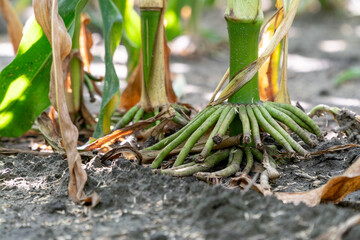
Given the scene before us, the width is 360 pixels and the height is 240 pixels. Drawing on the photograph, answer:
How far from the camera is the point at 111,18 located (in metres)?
1.62

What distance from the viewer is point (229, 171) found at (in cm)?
135

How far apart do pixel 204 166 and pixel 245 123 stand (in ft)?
0.53

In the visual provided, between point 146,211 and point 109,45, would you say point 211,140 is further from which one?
point 109,45

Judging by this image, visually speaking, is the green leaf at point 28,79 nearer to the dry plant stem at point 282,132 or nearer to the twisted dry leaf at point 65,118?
the twisted dry leaf at point 65,118

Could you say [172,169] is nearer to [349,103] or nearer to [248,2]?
[248,2]

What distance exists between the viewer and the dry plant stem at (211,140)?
133cm

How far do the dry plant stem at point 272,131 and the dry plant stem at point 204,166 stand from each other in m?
0.14

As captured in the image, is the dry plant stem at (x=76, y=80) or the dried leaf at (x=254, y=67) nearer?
the dried leaf at (x=254, y=67)

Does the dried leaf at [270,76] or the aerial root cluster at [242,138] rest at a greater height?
the dried leaf at [270,76]

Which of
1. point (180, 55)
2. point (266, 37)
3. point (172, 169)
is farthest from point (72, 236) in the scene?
point (180, 55)

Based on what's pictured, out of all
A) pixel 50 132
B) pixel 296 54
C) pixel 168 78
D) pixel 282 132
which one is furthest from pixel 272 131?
pixel 296 54

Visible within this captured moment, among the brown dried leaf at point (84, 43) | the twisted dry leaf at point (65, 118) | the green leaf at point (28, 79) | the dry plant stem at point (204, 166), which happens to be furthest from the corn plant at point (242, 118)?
the brown dried leaf at point (84, 43)

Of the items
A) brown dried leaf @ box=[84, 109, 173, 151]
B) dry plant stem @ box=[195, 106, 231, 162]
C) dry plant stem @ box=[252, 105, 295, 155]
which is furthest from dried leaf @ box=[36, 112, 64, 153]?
dry plant stem @ box=[252, 105, 295, 155]

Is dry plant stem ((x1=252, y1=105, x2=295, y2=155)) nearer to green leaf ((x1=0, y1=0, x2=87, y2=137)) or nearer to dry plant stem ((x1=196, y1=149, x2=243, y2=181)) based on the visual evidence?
dry plant stem ((x1=196, y1=149, x2=243, y2=181))
